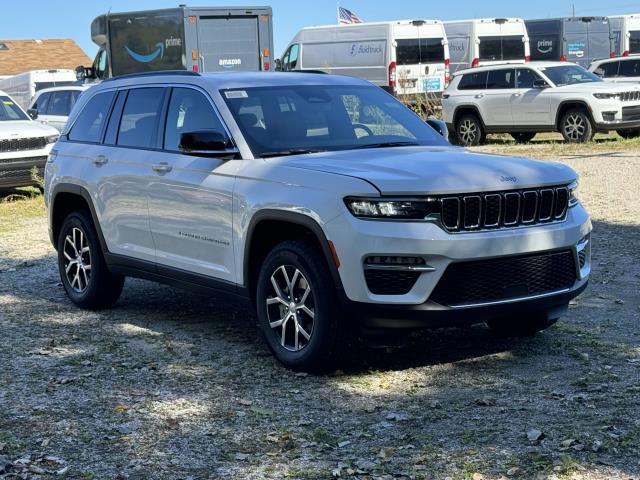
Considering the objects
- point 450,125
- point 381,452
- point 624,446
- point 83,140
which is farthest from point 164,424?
point 450,125

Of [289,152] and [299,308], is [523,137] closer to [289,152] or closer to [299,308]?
[289,152]

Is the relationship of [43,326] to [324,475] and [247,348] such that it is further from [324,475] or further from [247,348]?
[324,475]

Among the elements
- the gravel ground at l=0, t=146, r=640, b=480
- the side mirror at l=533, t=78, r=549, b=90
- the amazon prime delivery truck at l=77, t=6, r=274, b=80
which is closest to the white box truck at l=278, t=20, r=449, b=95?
the amazon prime delivery truck at l=77, t=6, r=274, b=80

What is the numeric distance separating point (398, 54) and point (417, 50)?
587mm

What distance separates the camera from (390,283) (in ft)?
19.7

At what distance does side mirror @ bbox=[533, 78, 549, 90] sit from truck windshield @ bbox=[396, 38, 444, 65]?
6.02m

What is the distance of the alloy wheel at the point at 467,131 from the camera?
24672 millimetres

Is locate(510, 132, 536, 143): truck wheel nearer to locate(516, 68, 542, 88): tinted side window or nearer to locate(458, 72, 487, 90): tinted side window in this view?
locate(458, 72, 487, 90): tinted side window

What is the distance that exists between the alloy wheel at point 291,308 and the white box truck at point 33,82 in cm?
2651

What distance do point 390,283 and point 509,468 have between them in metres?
1.49

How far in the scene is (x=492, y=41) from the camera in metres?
31.1

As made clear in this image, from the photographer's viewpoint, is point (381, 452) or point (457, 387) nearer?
point (381, 452)

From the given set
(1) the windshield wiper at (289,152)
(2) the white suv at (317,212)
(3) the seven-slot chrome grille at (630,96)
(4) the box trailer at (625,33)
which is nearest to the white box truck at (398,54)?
(3) the seven-slot chrome grille at (630,96)

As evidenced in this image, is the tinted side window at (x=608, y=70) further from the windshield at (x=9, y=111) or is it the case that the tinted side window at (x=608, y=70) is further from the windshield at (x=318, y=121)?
the windshield at (x=318, y=121)
